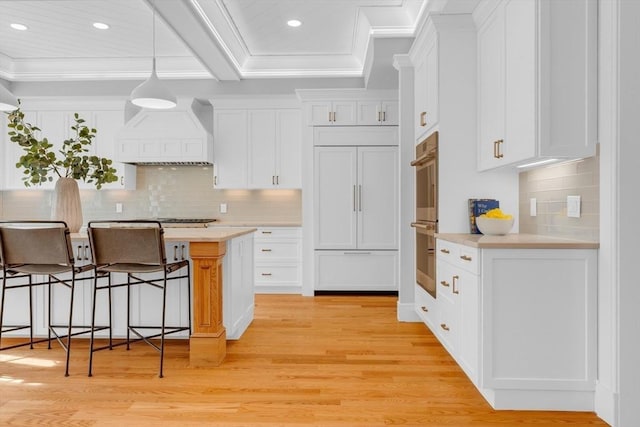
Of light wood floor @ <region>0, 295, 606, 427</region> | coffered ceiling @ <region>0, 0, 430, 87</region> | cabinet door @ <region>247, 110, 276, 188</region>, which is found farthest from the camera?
cabinet door @ <region>247, 110, 276, 188</region>

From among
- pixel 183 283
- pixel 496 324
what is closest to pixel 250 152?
pixel 183 283

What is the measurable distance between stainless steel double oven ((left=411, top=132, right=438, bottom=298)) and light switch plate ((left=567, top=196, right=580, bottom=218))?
97cm

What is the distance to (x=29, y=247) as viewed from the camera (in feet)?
9.11

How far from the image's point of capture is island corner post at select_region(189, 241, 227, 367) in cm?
288

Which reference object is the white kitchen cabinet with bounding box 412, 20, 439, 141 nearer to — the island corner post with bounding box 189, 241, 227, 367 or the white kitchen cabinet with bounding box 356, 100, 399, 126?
the white kitchen cabinet with bounding box 356, 100, 399, 126

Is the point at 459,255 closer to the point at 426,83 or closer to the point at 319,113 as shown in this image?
the point at 426,83

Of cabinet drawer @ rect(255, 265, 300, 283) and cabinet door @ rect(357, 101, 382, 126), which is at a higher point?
cabinet door @ rect(357, 101, 382, 126)

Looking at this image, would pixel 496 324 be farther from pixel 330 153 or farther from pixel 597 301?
pixel 330 153

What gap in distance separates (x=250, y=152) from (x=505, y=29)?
359 centimetres

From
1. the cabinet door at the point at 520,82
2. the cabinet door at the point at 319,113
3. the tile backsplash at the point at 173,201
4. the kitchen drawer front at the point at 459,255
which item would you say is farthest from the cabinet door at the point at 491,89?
the tile backsplash at the point at 173,201

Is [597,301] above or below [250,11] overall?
below

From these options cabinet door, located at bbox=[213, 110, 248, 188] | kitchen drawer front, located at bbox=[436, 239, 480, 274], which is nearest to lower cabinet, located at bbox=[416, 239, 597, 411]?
kitchen drawer front, located at bbox=[436, 239, 480, 274]

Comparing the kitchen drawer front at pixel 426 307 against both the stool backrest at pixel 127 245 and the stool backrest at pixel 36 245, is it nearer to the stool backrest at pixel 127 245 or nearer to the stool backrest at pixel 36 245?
the stool backrest at pixel 127 245

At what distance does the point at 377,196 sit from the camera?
5.23 meters
